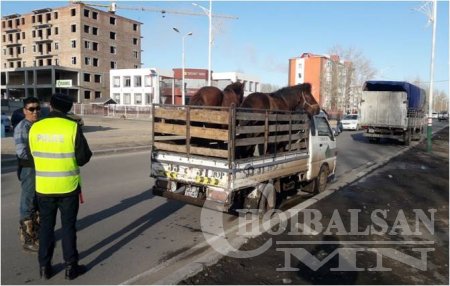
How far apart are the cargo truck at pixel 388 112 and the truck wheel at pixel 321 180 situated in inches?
602

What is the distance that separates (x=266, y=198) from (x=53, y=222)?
142 inches

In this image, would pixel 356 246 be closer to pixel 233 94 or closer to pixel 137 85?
pixel 233 94

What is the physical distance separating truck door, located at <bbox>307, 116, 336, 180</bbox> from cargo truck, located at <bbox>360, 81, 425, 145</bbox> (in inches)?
589

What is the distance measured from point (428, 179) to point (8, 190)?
35.6ft

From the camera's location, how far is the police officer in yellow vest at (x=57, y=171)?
4055mm

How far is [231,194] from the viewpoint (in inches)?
232

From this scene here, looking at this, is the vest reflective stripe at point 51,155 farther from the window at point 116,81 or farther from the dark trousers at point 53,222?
the window at point 116,81

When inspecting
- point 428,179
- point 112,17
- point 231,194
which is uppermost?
point 112,17

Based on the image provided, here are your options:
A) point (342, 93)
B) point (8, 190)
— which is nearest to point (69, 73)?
point (342, 93)

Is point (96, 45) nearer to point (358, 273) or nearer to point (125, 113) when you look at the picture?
point (125, 113)

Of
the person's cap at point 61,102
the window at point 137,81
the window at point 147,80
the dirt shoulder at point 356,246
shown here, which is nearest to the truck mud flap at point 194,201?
the dirt shoulder at point 356,246

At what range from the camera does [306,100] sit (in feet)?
27.2

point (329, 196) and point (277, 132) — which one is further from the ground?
point (277, 132)

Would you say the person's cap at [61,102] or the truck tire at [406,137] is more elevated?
the person's cap at [61,102]
